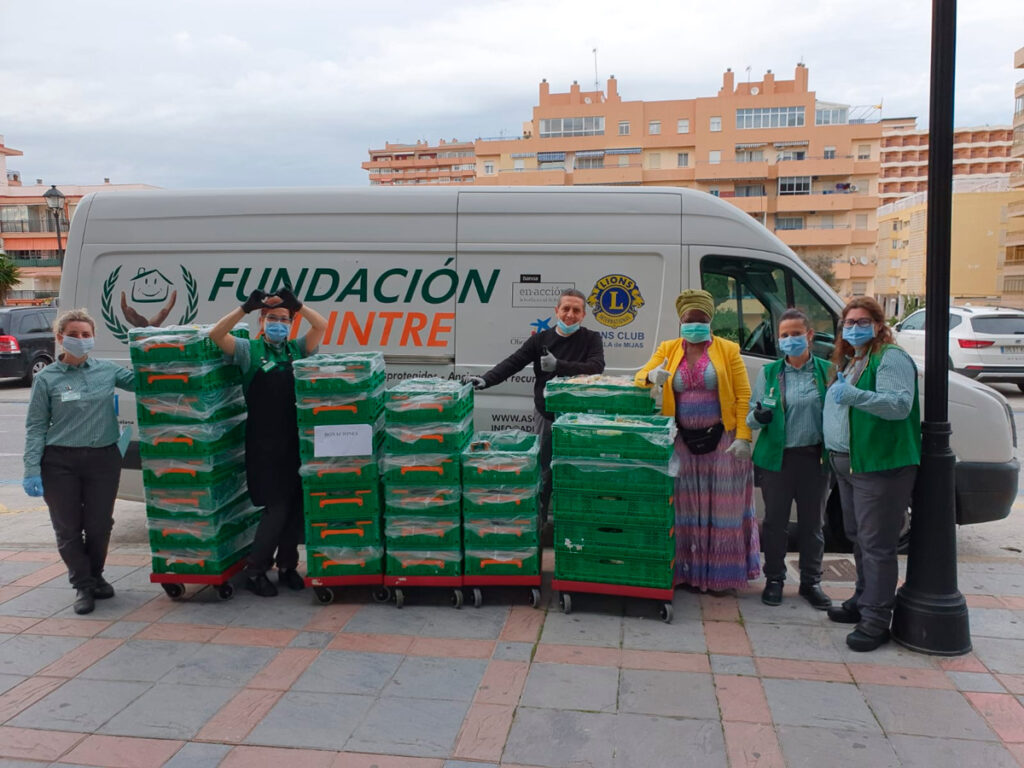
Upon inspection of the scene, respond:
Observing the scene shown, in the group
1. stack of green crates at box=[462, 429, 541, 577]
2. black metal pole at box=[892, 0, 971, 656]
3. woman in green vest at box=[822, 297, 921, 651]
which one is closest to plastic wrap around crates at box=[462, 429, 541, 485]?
stack of green crates at box=[462, 429, 541, 577]

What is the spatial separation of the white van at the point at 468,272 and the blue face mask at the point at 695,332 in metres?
1.03

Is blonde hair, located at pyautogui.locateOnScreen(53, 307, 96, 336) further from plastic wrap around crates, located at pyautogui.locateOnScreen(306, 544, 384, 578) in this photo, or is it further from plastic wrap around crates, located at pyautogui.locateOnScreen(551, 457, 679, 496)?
plastic wrap around crates, located at pyautogui.locateOnScreen(551, 457, 679, 496)

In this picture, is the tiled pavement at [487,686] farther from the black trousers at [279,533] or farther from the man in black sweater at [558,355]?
the man in black sweater at [558,355]

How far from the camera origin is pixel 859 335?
420 cm

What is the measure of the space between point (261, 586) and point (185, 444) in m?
1.04

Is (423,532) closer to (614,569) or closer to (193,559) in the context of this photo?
(614,569)

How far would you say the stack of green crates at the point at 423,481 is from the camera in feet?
15.7

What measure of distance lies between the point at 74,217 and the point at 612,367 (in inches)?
171

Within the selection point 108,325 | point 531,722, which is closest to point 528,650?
point 531,722

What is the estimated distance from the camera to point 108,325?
6270mm

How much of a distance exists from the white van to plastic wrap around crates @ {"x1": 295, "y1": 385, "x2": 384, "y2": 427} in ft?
4.31

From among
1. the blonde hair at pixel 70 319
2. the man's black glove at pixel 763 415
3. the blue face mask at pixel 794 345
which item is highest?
the blonde hair at pixel 70 319

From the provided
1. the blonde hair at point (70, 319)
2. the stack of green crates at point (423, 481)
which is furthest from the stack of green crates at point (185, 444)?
the stack of green crates at point (423, 481)

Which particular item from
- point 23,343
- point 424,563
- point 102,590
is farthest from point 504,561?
point 23,343
